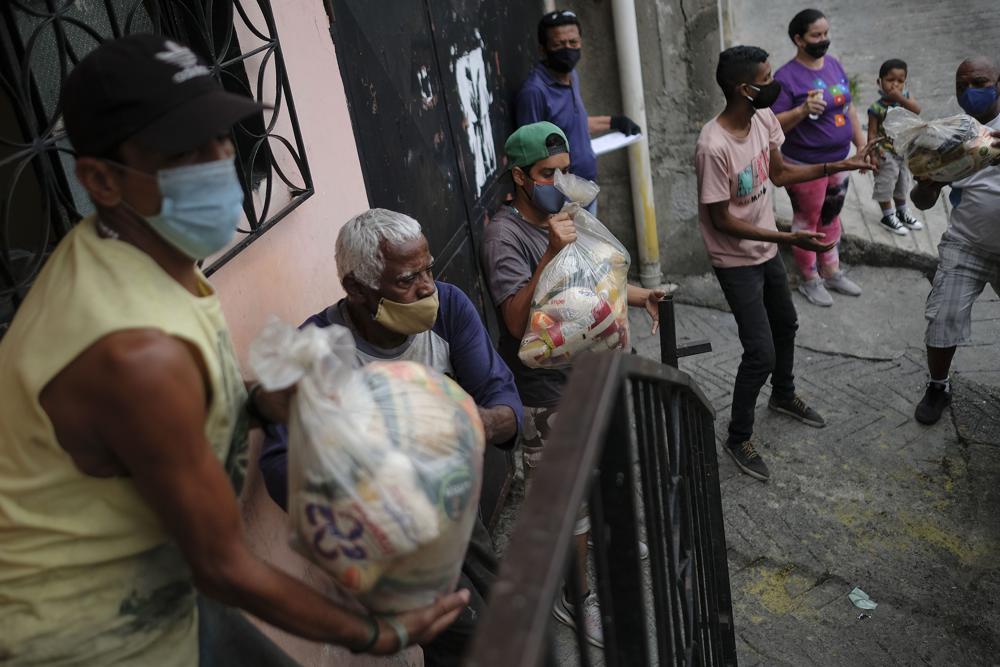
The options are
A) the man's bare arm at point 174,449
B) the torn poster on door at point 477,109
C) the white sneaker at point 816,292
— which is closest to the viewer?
the man's bare arm at point 174,449

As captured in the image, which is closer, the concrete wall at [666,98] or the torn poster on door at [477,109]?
the torn poster on door at [477,109]

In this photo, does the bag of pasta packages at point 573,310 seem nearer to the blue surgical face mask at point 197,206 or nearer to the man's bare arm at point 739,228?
the man's bare arm at point 739,228

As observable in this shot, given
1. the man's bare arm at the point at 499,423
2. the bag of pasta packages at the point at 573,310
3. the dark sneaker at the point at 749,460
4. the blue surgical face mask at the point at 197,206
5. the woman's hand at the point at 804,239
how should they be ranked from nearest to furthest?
the blue surgical face mask at the point at 197,206 → the man's bare arm at the point at 499,423 → the bag of pasta packages at the point at 573,310 → the woman's hand at the point at 804,239 → the dark sneaker at the point at 749,460

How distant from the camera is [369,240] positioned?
244cm

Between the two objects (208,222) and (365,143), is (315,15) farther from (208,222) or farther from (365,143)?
(208,222)

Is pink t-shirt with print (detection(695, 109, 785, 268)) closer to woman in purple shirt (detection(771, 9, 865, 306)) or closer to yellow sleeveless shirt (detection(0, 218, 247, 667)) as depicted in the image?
woman in purple shirt (detection(771, 9, 865, 306))

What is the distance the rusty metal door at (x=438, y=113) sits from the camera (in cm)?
347

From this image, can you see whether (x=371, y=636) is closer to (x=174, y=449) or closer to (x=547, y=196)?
(x=174, y=449)

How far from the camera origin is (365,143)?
341 centimetres

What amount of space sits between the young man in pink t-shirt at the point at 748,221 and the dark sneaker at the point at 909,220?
8.70 feet

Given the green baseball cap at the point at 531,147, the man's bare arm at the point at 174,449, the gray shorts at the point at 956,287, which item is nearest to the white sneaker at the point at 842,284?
the gray shorts at the point at 956,287

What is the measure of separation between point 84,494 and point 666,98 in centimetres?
619

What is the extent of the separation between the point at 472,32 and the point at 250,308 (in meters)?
3.29

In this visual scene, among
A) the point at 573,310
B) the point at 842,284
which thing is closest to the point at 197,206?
the point at 573,310
